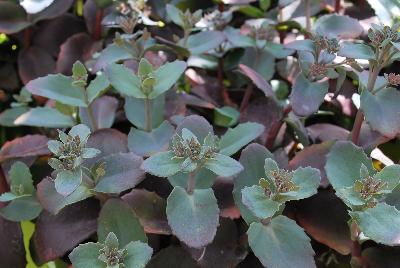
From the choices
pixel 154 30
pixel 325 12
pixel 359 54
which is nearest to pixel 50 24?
pixel 154 30

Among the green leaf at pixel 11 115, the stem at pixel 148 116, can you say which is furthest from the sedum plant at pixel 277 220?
the green leaf at pixel 11 115

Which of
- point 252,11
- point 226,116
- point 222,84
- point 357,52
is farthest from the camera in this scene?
point 252,11

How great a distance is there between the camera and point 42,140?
869mm

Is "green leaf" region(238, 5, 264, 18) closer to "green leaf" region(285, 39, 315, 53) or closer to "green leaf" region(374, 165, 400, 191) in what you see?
"green leaf" region(285, 39, 315, 53)

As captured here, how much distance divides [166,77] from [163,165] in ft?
0.59

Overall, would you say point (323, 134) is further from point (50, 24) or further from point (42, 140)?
point (50, 24)

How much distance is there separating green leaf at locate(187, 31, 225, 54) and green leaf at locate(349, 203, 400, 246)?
42 cm

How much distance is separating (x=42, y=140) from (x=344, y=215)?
46 centimetres

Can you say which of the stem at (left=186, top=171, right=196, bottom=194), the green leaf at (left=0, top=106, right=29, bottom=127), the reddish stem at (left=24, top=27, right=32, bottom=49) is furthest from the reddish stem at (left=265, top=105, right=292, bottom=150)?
the reddish stem at (left=24, top=27, right=32, bottom=49)

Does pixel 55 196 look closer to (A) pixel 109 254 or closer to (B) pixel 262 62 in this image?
(A) pixel 109 254

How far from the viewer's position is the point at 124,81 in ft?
2.52

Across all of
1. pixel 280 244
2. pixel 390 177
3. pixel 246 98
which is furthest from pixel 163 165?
pixel 246 98

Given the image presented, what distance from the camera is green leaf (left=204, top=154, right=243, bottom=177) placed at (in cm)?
62

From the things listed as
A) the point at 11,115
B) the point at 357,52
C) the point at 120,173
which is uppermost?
the point at 357,52
